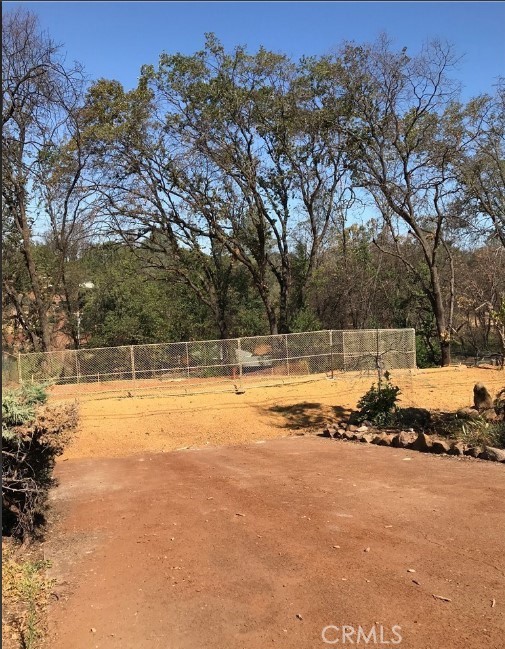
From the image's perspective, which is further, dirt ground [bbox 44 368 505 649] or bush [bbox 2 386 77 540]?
bush [bbox 2 386 77 540]

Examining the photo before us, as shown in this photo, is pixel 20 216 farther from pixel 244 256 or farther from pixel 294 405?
pixel 294 405

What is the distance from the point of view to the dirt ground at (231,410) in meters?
13.3

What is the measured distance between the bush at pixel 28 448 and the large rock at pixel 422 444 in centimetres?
659

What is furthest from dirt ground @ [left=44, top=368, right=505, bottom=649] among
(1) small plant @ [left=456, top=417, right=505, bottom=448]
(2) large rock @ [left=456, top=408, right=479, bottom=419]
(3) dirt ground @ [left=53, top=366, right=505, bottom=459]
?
(2) large rock @ [left=456, top=408, right=479, bottom=419]

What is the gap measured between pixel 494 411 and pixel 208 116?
19.9 m

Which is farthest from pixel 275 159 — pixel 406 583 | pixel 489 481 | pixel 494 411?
pixel 406 583

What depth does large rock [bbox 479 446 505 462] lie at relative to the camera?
895cm

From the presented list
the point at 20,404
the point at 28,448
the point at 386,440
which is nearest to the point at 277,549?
the point at 28,448

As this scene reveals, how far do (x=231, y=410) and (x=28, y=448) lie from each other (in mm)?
9876

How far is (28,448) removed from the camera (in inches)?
252

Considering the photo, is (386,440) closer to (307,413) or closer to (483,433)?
(483,433)

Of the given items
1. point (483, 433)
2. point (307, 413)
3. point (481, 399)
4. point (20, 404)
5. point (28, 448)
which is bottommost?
point (307, 413)

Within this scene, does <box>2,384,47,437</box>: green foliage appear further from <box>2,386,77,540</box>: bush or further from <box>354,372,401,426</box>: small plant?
<box>354,372,401,426</box>: small plant

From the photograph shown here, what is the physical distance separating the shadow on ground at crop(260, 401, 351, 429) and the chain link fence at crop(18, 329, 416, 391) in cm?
353
